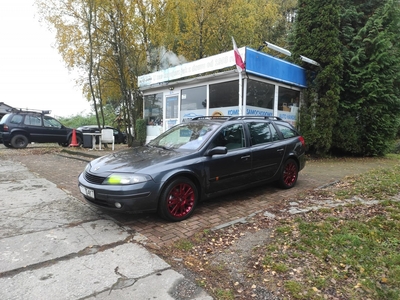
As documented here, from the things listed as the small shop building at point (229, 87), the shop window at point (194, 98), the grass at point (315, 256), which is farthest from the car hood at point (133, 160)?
the shop window at point (194, 98)

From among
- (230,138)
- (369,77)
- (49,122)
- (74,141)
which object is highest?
(369,77)

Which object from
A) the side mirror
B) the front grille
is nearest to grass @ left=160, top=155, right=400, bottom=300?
the side mirror

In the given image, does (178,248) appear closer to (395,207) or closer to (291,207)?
(291,207)

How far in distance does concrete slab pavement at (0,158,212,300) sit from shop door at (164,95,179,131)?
Result: 7.26m

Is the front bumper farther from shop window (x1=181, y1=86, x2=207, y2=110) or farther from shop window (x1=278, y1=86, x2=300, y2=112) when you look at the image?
shop window (x1=278, y1=86, x2=300, y2=112)

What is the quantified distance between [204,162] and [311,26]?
366 inches

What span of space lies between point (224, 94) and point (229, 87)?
0.33m

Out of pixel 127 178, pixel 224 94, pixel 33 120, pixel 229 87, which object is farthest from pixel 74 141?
pixel 127 178

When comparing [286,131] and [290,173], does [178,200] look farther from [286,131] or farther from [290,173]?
[286,131]

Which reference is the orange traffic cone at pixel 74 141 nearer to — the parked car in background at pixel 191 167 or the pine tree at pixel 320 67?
the parked car in background at pixel 191 167

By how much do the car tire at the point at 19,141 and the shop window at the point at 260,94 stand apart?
11360 mm

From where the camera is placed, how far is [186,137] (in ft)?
15.6

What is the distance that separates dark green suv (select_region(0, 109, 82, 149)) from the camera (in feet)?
43.3

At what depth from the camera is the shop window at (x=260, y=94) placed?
358 inches
